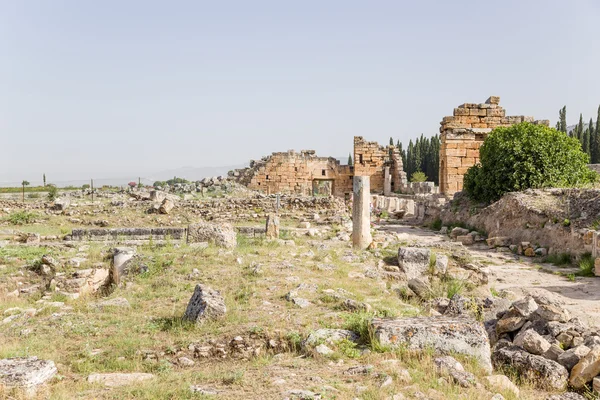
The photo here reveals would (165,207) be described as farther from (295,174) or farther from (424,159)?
(424,159)

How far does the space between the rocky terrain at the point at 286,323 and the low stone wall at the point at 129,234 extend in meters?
0.96

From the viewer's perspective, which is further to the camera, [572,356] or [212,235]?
[212,235]

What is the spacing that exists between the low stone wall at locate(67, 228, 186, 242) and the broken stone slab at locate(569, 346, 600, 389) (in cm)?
896

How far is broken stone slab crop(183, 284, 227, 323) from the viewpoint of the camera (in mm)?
5406

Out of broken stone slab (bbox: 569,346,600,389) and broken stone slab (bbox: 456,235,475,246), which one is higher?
broken stone slab (bbox: 456,235,475,246)

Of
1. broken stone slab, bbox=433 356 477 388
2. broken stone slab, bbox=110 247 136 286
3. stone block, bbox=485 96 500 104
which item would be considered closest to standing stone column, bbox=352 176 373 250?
broken stone slab, bbox=110 247 136 286

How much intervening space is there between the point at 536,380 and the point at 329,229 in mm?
11068

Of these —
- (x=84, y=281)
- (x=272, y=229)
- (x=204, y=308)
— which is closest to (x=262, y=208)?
(x=272, y=229)

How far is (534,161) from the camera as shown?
13.8 m

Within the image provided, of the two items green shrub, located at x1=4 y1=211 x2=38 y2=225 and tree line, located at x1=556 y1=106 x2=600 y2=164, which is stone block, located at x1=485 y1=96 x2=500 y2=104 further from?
tree line, located at x1=556 y1=106 x2=600 y2=164

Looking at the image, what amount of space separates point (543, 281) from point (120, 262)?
763cm

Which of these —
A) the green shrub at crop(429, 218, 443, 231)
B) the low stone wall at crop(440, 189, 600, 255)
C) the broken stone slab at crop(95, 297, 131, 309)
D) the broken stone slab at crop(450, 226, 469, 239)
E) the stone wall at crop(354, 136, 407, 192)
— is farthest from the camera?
the stone wall at crop(354, 136, 407, 192)

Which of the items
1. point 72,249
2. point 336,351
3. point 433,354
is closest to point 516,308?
point 433,354

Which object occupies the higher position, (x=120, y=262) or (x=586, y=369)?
(x=120, y=262)
